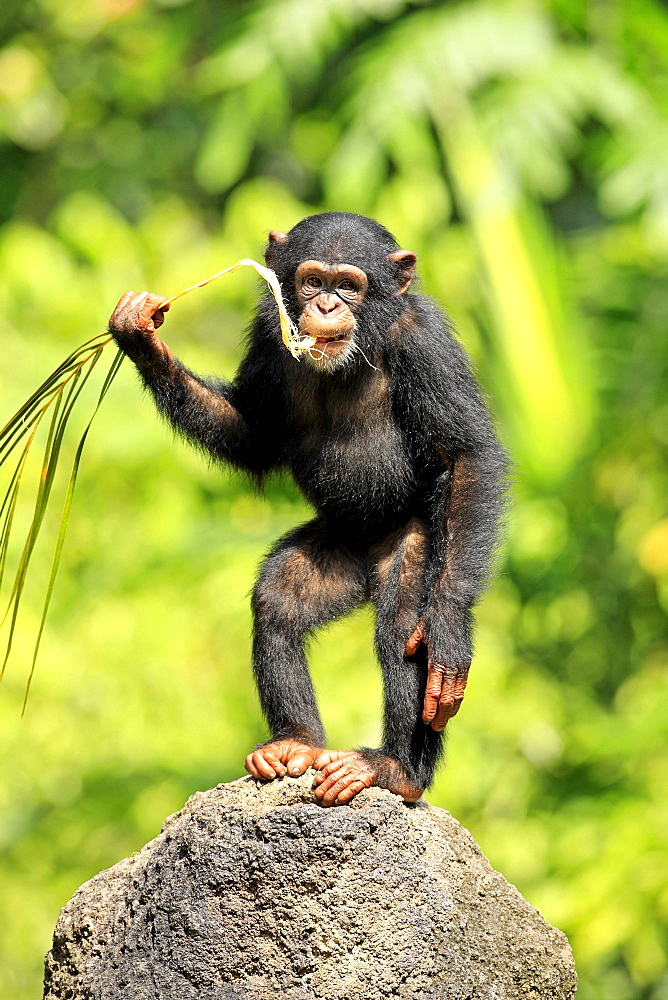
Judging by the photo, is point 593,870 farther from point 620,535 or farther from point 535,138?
point 535,138

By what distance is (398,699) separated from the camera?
4484 mm

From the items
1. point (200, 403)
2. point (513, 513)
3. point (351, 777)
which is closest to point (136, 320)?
point (200, 403)

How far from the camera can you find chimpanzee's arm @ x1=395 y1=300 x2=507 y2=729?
14.4 feet

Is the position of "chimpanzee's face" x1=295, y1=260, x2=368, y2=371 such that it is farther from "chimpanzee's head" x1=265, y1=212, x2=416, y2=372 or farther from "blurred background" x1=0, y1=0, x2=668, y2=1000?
"blurred background" x1=0, y1=0, x2=668, y2=1000

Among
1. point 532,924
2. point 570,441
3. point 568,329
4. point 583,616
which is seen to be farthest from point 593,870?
point 532,924

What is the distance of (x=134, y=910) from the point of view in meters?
4.14

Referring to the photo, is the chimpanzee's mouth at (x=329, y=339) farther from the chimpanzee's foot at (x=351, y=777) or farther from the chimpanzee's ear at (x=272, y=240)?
the chimpanzee's foot at (x=351, y=777)

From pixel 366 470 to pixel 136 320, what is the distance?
1038mm

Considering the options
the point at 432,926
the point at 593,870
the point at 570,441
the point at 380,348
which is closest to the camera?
the point at 432,926

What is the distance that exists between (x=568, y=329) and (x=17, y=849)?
→ 5.70 meters

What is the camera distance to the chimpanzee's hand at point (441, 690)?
14.3 feet

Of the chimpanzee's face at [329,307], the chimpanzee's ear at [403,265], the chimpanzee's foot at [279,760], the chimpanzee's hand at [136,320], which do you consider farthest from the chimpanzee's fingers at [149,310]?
the chimpanzee's foot at [279,760]

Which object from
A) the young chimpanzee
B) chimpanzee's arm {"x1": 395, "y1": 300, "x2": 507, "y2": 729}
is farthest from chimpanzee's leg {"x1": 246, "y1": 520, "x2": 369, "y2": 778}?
chimpanzee's arm {"x1": 395, "y1": 300, "x2": 507, "y2": 729}

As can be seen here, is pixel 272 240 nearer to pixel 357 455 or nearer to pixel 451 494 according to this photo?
pixel 357 455
